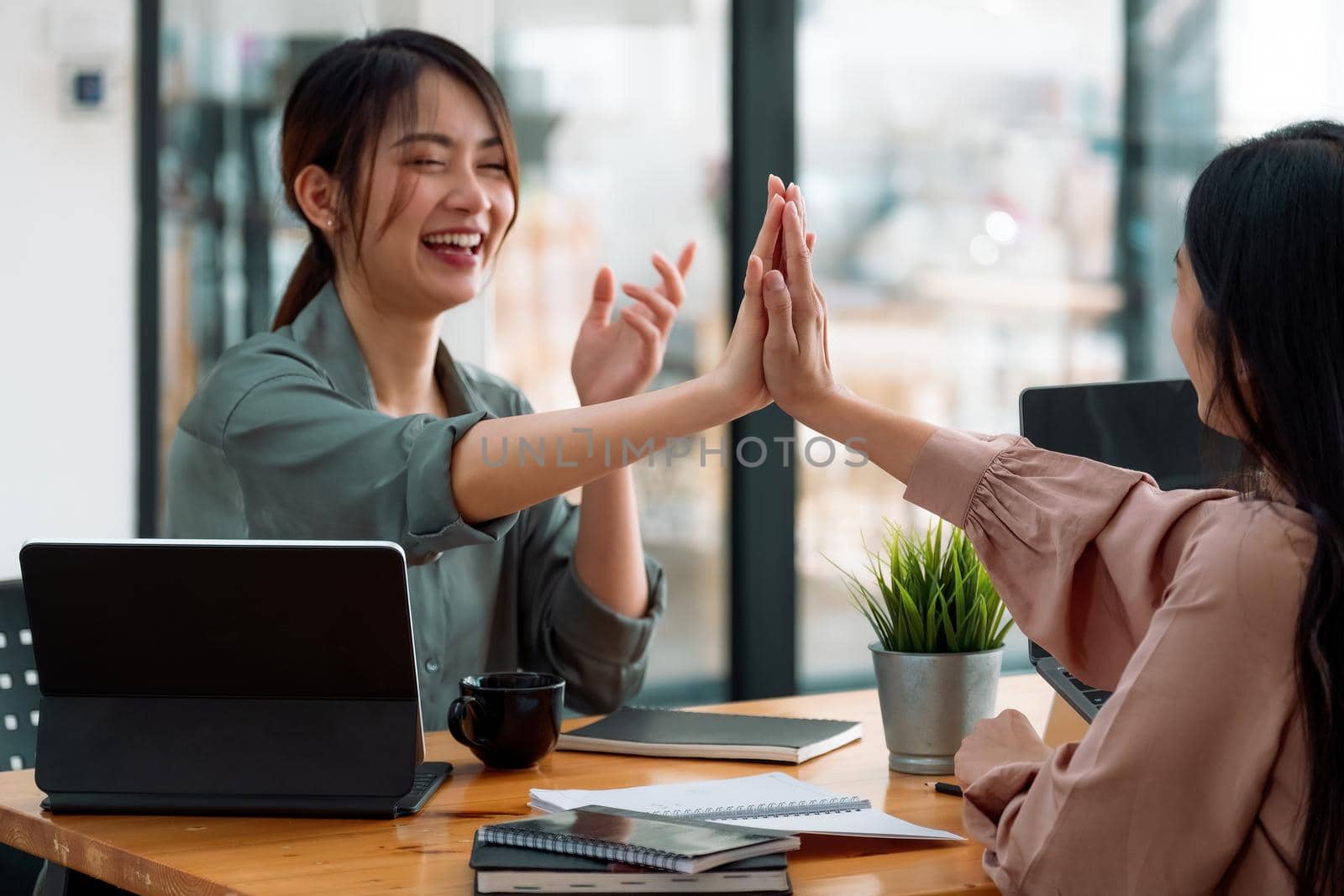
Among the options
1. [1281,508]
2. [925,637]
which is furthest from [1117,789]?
[925,637]

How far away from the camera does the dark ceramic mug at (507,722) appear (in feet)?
4.46

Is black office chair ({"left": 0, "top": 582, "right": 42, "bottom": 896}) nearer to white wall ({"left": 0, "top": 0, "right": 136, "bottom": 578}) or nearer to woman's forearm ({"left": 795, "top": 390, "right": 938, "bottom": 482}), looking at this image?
woman's forearm ({"left": 795, "top": 390, "right": 938, "bottom": 482})

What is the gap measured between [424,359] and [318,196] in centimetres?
25

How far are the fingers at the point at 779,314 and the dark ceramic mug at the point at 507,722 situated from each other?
42cm

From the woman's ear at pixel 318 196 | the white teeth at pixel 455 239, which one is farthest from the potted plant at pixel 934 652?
the woman's ear at pixel 318 196

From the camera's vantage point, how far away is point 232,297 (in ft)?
10.6

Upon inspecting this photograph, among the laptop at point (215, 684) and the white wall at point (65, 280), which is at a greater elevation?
the white wall at point (65, 280)

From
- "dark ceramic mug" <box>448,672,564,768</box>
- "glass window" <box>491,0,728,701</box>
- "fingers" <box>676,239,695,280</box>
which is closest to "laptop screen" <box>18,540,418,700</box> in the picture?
"dark ceramic mug" <box>448,672,564,768</box>

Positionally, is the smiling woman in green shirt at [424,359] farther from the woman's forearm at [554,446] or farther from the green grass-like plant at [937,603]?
the green grass-like plant at [937,603]

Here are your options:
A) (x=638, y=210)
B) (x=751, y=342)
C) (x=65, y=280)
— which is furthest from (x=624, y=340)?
(x=638, y=210)

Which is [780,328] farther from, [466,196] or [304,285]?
[304,285]

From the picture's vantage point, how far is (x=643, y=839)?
1.02m

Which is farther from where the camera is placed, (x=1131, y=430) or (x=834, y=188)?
(x=834, y=188)

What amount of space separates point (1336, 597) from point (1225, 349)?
198mm
